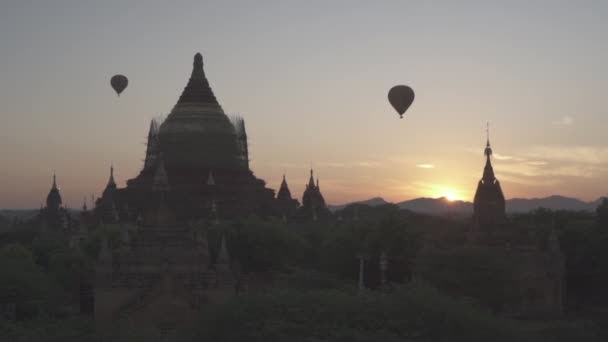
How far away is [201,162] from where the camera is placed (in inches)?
3098

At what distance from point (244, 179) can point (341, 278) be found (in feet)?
97.4

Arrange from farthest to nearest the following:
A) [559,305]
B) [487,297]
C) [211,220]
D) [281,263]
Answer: [211,220] → [281,263] → [559,305] → [487,297]

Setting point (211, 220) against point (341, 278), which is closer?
point (341, 278)

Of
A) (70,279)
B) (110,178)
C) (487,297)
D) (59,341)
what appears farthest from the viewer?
(110,178)

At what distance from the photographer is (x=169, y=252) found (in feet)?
125

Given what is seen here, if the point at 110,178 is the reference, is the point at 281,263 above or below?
below

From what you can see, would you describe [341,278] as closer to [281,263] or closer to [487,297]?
[281,263]

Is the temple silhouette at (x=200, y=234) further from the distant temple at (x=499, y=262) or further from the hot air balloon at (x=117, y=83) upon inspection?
the hot air balloon at (x=117, y=83)

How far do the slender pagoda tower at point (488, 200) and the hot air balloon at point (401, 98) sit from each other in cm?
677

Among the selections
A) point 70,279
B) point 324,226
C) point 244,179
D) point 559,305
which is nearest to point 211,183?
point 244,179

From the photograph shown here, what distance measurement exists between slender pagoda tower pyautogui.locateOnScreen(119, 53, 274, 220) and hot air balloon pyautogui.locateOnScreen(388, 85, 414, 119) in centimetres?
2346

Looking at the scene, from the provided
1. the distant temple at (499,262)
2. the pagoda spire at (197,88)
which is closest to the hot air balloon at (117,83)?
the pagoda spire at (197,88)

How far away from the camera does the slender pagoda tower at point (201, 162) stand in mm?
74500

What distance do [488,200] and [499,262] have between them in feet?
29.9
